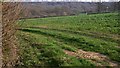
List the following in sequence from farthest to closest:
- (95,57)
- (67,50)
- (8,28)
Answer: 1. (67,50)
2. (95,57)
3. (8,28)

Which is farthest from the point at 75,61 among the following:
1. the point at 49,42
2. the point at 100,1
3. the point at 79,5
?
the point at 79,5

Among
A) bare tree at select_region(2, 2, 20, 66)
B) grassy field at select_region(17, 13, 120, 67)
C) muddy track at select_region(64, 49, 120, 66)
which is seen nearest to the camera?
bare tree at select_region(2, 2, 20, 66)

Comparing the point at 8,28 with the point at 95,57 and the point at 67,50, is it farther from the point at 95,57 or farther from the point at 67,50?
the point at 67,50

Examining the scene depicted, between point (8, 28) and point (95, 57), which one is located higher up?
point (8, 28)

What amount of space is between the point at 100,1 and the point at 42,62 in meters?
49.2

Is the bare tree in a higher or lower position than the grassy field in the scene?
higher

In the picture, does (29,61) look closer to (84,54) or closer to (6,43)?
(84,54)

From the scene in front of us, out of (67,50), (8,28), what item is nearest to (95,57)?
(67,50)

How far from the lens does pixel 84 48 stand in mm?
17547

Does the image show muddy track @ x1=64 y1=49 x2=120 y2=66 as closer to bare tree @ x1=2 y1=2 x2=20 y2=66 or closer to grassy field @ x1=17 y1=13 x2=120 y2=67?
grassy field @ x1=17 y1=13 x2=120 y2=67

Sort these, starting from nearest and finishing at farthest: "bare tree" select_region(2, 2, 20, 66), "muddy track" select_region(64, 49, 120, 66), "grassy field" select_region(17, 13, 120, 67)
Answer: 1. "bare tree" select_region(2, 2, 20, 66)
2. "grassy field" select_region(17, 13, 120, 67)
3. "muddy track" select_region(64, 49, 120, 66)

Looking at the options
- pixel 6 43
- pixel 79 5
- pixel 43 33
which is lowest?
pixel 79 5

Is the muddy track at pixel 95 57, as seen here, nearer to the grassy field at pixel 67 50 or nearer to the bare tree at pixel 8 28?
the grassy field at pixel 67 50

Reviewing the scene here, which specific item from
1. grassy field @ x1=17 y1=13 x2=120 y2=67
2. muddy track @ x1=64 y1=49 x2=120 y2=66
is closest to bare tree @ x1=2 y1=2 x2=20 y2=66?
grassy field @ x1=17 y1=13 x2=120 y2=67
